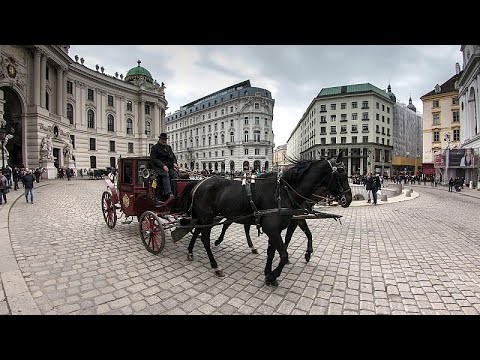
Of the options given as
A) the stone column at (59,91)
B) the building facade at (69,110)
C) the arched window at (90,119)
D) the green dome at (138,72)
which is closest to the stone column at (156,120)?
the building facade at (69,110)

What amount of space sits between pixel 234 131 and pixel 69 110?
4053 cm

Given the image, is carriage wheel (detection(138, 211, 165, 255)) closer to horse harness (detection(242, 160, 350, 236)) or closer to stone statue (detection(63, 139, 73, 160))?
horse harness (detection(242, 160, 350, 236))

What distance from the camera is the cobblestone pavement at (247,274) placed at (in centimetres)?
312

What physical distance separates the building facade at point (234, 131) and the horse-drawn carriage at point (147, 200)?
5493cm

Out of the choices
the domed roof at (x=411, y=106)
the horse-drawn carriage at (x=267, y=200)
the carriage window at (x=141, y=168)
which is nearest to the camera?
the horse-drawn carriage at (x=267, y=200)

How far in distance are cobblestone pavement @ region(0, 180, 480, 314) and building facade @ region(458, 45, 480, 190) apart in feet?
96.2

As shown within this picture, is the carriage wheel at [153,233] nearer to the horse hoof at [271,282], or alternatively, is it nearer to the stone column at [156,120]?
the horse hoof at [271,282]

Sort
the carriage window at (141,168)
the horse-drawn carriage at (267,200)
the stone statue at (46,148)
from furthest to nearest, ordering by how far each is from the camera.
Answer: the stone statue at (46,148), the carriage window at (141,168), the horse-drawn carriage at (267,200)
